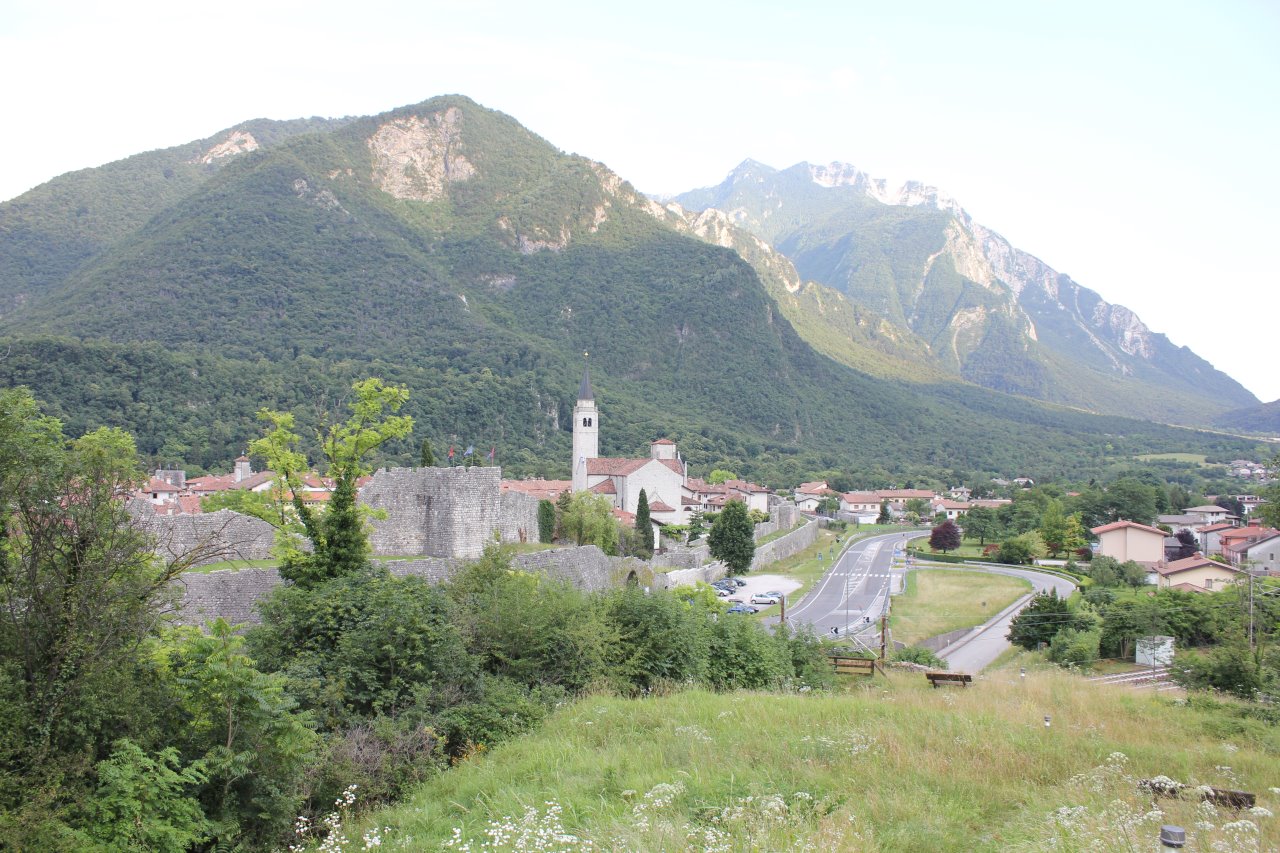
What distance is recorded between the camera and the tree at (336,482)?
16453mm

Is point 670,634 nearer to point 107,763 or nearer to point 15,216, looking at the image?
point 107,763

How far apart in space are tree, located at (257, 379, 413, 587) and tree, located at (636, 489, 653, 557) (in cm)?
2912

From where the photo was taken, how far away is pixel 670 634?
15.8 metres

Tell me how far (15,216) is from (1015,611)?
607 ft

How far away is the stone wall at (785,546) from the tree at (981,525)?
1575cm

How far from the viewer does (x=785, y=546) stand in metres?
69.8

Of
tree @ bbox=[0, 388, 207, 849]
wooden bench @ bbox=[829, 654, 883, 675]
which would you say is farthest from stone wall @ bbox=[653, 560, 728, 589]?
tree @ bbox=[0, 388, 207, 849]

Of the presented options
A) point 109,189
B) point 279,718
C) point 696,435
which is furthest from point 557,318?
point 279,718

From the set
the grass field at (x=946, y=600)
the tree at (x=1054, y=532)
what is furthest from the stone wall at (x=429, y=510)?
the tree at (x=1054, y=532)

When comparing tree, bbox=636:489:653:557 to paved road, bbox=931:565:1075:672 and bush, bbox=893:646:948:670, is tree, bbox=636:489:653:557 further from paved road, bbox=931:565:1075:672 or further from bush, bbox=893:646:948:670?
bush, bbox=893:646:948:670

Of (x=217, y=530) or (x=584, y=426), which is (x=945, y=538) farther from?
(x=217, y=530)

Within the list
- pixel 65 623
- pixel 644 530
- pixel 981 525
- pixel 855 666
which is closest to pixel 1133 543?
pixel 981 525

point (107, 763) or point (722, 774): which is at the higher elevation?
point (107, 763)

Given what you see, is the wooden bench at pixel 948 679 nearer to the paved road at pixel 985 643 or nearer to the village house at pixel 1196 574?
the paved road at pixel 985 643
